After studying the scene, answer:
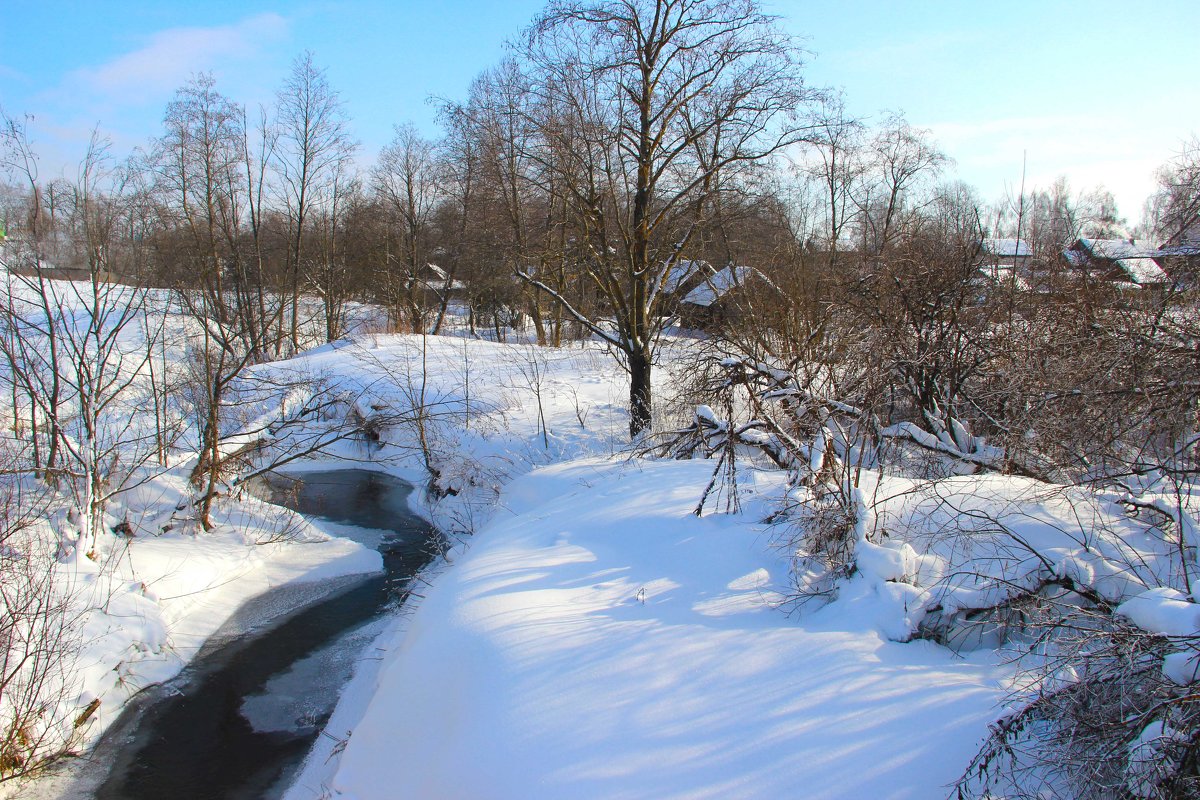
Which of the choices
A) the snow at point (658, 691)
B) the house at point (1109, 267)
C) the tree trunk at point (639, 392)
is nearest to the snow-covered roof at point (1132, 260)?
the house at point (1109, 267)

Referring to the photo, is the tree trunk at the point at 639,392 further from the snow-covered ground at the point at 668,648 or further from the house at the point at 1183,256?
the house at the point at 1183,256

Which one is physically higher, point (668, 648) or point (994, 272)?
point (994, 272)

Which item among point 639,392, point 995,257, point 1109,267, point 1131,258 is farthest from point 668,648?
point 1109,267

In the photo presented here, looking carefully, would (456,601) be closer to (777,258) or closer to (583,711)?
(583,711)

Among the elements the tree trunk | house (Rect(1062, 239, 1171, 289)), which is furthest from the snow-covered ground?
house (Rect(1062, 239, 1171, 289))

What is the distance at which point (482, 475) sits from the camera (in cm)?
1386

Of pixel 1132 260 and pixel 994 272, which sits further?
pixel 1132 260

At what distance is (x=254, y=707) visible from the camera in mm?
7680

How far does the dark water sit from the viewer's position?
6.53m

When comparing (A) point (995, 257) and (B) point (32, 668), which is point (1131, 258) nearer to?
(A) point (995, 257)

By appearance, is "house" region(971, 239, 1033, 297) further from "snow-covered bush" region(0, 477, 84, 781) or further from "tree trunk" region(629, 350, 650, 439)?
"snow-covered bush" region(0, 477, 84, 781)

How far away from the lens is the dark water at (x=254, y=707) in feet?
21.4

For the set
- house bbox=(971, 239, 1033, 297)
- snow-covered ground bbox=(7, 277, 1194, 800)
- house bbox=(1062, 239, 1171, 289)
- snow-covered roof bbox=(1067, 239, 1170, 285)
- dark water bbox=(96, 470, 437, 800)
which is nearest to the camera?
snow-covered ground bbox=(7, 277, 1194, 800)

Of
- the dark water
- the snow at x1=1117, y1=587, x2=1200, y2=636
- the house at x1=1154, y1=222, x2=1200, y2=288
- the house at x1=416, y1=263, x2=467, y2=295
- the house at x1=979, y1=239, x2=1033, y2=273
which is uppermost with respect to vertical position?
the house at x1=416, y1=263, x2=467, y2=295
